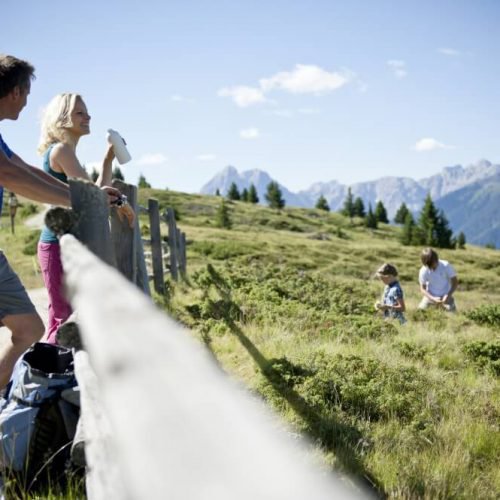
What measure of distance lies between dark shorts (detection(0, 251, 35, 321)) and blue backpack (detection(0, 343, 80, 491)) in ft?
1.18

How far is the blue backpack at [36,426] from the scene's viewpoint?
278cm

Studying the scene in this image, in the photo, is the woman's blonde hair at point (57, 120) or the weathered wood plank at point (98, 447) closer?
the weathered wood plank at point (98, 447)

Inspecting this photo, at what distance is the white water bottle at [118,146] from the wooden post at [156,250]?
5.54 metres

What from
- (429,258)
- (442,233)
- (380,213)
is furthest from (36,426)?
(380,213)

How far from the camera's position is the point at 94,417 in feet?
5.79

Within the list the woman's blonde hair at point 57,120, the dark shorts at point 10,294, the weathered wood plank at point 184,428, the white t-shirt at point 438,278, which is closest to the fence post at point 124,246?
the woman's blonde hair at point 57,120

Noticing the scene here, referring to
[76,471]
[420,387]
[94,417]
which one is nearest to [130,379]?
[94,417]

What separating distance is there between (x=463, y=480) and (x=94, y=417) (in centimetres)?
217

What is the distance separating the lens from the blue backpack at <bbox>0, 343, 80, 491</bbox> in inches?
109

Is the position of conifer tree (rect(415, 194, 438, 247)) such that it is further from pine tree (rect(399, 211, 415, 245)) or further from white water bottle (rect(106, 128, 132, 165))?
white water bottle (rect(106, 128, 132, 165))

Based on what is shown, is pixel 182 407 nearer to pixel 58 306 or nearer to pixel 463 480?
pixel 463 480

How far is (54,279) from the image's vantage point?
3.86 metres

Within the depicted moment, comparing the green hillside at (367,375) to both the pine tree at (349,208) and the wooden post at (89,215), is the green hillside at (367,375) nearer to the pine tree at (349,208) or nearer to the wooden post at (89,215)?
the wooden post at (89,215)

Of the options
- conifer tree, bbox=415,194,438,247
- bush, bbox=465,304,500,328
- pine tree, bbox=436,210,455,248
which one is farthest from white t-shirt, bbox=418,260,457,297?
pine tree, bbox=436,210,455,248
